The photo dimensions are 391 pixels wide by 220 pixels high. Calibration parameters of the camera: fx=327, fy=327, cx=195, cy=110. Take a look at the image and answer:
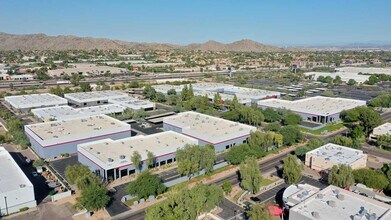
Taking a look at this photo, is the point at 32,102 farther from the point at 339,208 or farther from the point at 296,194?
the point at 339,208

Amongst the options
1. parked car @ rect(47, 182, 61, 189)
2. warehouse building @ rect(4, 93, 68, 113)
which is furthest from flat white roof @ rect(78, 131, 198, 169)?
warehouse building @ rect(4, 93, 68, 113)

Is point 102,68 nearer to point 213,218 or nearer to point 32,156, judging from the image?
point 32,156

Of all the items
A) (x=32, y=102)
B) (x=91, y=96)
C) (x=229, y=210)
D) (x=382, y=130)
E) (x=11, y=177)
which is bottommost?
(x=229, y=210)

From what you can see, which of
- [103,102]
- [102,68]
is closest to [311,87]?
[103,102]

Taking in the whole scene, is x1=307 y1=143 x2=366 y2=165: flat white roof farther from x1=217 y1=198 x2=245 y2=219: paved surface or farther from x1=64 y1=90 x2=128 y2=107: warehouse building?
x1=64 y1=90 x2=128 y2=107: warehouse building

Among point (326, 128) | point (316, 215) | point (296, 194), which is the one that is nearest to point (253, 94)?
point (326, 128)
